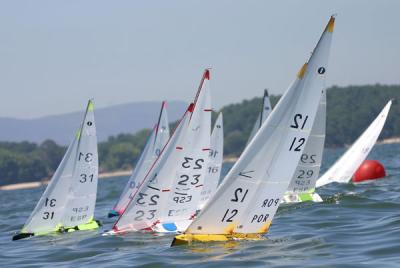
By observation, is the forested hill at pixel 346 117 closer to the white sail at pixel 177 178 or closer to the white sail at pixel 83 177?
the white sail at pixel 83 177

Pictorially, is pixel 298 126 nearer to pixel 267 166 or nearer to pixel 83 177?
pixel 267 166

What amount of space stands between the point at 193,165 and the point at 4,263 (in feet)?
15.6

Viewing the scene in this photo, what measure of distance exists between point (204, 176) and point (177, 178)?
0.65 m

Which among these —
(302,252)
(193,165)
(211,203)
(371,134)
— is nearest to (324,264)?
(302,252)

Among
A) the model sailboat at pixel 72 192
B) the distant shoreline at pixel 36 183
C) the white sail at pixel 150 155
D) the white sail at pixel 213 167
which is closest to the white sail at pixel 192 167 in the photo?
the model sailboat at pixel 72 192

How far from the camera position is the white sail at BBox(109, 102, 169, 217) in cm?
3111

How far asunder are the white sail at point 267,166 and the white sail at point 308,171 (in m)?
9.76

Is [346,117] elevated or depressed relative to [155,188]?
elevated

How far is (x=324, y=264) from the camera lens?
15.3 metres

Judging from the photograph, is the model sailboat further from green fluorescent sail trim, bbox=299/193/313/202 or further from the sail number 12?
the sail number 12

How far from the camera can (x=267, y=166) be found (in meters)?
16.9

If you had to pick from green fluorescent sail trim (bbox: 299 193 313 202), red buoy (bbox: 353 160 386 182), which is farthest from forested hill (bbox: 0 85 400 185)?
green fluorescent sail trim (bbox: 299 193 313 202)

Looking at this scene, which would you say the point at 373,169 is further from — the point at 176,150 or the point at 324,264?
the point at 324,264

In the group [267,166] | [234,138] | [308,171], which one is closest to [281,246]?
[267,166]
